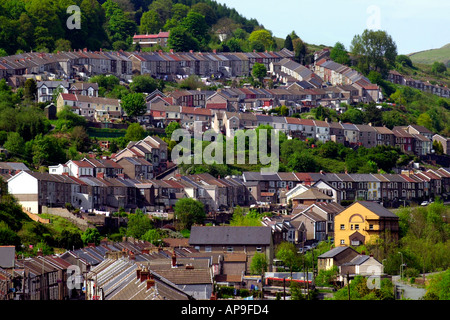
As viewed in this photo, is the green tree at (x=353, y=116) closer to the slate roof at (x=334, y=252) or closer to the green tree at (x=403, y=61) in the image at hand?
the green tree at (x=403, y=61)

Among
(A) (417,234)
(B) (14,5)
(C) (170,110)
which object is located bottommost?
(A) (417,234)

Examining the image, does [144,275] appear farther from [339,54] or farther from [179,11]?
[179,11]

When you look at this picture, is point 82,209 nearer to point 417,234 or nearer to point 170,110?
→ point 417,234

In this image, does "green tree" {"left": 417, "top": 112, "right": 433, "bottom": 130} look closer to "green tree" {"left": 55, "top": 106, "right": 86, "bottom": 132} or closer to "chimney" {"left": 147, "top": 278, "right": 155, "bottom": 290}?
"green tree" {"left": 55, "top": 106, "right": 86, "bottom": 132}

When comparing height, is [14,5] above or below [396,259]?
above

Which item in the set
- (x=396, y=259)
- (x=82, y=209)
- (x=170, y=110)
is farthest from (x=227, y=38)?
(x=396, y=259)
